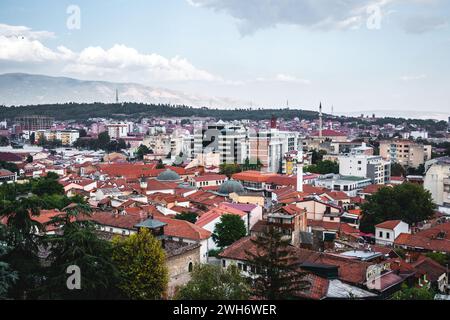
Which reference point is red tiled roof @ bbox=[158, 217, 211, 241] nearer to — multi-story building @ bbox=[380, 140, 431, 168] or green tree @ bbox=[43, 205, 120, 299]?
green tree @ bbox=[43, 205, 120, 299]

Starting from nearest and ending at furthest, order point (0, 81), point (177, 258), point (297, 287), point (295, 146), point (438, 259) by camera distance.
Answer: point (297, 287)
point (177, 258)
point (438, 259)
point (295, 146)
point (0, 81)

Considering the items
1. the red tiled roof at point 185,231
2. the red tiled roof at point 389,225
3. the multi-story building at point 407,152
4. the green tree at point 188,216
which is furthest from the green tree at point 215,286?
the multi-story building at point 407,152

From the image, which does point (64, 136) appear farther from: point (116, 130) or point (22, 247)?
point (22, 247)

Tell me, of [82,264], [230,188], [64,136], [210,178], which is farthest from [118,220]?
[64,136]

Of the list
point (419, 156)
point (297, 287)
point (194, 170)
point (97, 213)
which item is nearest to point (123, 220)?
point (97, 213)
